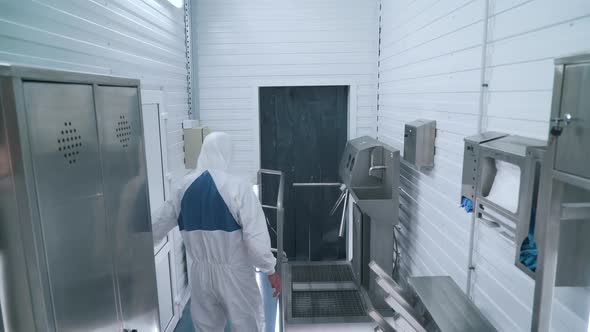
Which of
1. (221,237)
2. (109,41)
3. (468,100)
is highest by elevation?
(109,41)

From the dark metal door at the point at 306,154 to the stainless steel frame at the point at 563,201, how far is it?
3.95 metres

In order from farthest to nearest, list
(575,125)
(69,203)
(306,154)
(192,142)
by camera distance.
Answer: (306,154) < (192,142) < (69,203) < (575,125)

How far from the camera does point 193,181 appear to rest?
291 cm

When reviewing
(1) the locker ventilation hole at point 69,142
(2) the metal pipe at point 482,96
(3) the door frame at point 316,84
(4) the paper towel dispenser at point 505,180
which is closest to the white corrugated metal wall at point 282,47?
(3) the door frame at point 316,84

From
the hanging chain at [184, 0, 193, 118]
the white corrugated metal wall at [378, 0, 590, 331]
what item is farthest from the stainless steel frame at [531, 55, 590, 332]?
the hanging chain at [184, 0, 193, 118]

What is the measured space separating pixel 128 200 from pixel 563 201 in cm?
174

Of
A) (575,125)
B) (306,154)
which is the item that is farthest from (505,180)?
(306,154)

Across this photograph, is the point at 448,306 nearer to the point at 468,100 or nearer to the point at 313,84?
the point at 468,100

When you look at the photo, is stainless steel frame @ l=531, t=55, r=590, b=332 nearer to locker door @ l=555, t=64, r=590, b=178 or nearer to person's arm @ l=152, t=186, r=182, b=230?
locker door @ l=555, t=64, r=590, b=178

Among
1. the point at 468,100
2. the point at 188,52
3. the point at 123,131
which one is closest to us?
the point at 123,131

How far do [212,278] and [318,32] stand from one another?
333cm

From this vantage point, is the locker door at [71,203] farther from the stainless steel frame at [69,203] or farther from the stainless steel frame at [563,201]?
the stainless steel frame at [563,201]

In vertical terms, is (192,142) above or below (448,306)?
above

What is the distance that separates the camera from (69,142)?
1302 millimetres
